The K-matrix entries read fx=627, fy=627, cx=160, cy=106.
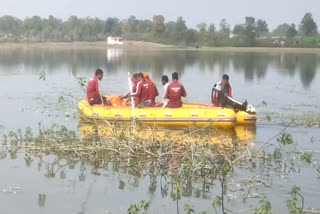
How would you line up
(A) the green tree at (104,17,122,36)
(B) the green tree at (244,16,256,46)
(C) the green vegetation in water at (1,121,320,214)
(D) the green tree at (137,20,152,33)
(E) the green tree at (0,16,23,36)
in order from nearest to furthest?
(C) the green vegetation in water at (1,121,320,214)
(B) the green tree at (244,16,256,46)
(D) the green tree at (137,20,152,33)
(E) the green tree at (0,16,23,36)
(A) the green tree at (104,17,122,36)

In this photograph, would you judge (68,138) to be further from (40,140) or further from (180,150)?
(180,150)

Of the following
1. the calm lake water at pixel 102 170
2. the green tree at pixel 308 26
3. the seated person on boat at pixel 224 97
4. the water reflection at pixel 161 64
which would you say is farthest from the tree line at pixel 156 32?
the seated person on boat at pixel 224 97

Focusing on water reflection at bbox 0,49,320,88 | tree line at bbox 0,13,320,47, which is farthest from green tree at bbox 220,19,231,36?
water reflection at bbox 0,49,320,88

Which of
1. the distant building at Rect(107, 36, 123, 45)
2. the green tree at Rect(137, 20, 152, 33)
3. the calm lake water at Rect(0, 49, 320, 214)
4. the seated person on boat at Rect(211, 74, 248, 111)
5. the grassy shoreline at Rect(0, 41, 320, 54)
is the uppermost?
the green tree at Rect(137, 20, 152, 33)

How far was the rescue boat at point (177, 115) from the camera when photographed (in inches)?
658

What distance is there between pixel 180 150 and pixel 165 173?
65.7 inches

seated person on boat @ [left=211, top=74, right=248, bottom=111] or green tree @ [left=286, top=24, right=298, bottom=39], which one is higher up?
green tree @ [left=286, top=24, right=298, bottom=39]

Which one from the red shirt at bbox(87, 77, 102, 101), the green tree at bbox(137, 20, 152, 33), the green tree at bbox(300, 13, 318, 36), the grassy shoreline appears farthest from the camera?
the green tree at bbox(137, 20, 152, 33)

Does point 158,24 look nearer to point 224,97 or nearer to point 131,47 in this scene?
point 131,47

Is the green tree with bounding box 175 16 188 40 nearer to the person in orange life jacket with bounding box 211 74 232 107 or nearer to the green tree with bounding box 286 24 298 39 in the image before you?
the green tree with bounding box 286 24 298 39

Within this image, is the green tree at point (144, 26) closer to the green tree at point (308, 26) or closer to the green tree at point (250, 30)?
the green tree at point (250, 30)

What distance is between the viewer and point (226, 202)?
32.8ft

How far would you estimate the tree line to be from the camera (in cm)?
11944

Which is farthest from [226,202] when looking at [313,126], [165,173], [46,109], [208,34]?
[208,34]
